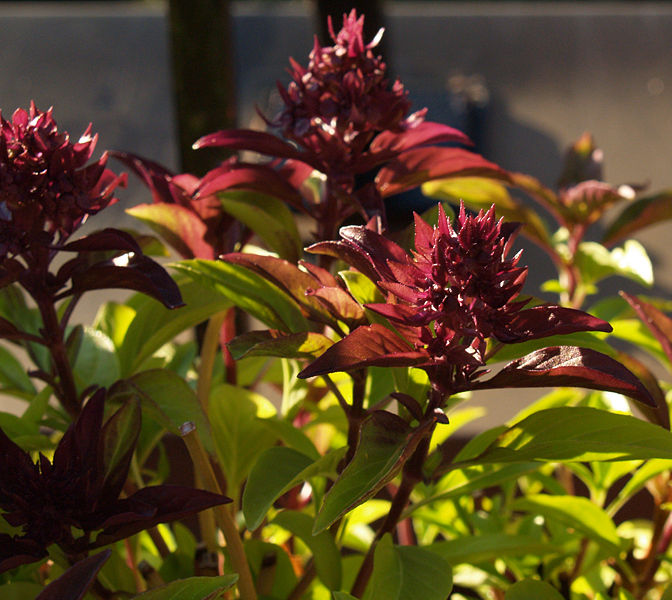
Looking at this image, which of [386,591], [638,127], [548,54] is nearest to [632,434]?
[386,591]

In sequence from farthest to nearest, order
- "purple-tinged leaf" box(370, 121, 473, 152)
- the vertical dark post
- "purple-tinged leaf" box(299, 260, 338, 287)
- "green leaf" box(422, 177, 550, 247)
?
1. the vertical dark post
2. "green leaf" box(422, 177, 550, 247)
3. "purple-tinged leaf" box(370, 121, 473, 152)
4. "purple-tinged leaf" box(299, 260, 338, 287)

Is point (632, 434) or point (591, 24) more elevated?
point (591, 24)

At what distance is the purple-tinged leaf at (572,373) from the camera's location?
1.34 ft

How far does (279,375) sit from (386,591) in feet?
1.20

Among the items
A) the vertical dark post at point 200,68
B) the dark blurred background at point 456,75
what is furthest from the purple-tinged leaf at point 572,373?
the dark blurred background at point 456,75

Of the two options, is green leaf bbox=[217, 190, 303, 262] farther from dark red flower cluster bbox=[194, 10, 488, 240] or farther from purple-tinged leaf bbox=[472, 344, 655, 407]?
purple-tinged leaf bbox=[472, 344, 655, 407]

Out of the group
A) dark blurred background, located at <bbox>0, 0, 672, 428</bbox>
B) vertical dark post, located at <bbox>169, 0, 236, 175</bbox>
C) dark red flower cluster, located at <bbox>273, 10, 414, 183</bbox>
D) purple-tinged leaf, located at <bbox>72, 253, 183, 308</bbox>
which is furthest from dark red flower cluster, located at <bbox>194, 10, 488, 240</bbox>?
dark blurred background, located at <bbox>0, 0, 672, 428</bbox>

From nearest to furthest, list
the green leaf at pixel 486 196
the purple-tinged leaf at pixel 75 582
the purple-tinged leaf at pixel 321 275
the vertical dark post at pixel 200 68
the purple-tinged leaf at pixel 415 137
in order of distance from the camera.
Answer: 1. the purple-tinged leaf at pixel 75 582
2. the purple-tinged leaf at pixel 321 275
3. the purple-tinged leaf at pixel 415 137
4. the green leaf at pixel 486 196
5. the vertical dark post at pixel 200 68

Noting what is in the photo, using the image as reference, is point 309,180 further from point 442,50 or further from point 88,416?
point 442,50

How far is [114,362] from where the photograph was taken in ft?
2.05

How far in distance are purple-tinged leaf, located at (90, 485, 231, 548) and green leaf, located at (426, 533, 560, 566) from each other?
0.64ft

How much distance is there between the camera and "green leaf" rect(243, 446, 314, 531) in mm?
455

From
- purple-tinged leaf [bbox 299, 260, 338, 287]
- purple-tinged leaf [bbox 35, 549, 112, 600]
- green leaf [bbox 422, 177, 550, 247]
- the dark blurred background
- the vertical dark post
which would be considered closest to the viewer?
purple-tinged leaf [bbox 35, 549, 112, 600]

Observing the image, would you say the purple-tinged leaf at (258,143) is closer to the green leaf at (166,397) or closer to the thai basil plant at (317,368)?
the thai basil plant at (317,368)
